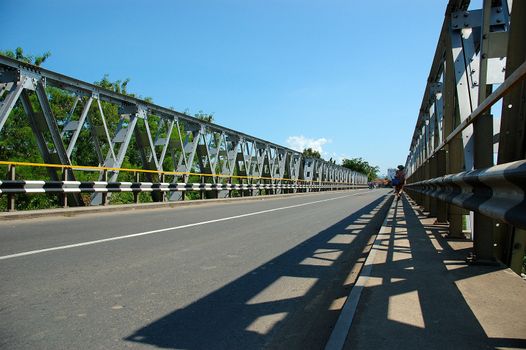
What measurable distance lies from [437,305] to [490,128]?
183cm

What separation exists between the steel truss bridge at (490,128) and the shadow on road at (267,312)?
4.71 ft

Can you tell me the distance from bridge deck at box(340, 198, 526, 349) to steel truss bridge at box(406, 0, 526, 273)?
376 millimetres

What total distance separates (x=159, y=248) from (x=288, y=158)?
110 ft

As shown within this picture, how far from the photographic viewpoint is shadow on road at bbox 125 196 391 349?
2.98m

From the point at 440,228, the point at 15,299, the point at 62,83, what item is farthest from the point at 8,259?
the point at 62,83

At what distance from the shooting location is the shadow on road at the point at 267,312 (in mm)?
2979

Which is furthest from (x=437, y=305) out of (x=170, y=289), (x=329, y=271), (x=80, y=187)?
(x=80, y=187)

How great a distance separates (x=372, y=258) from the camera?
5145mm

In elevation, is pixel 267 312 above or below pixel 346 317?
below

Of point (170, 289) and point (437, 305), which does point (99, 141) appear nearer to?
point (170, 289)

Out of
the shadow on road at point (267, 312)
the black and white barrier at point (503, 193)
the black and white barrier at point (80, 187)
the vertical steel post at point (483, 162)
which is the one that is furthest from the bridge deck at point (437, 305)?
the black and white barrier at point (80, 187)

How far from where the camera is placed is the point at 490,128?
4168mm

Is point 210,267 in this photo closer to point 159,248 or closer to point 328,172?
point 159,248

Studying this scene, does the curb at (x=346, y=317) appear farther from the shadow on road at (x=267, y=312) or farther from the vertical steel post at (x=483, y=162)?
the vertical steel post at (x=483, y=162)
